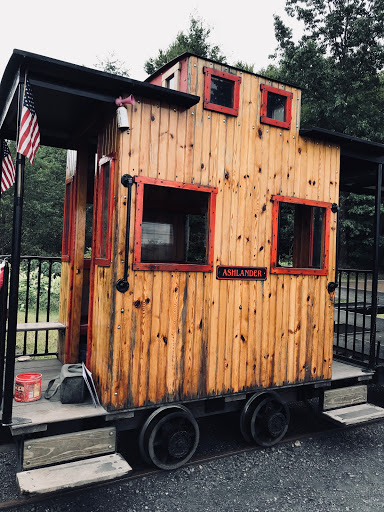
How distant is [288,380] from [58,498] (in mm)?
2579

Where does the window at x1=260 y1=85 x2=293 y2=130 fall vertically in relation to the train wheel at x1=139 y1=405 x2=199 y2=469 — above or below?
above

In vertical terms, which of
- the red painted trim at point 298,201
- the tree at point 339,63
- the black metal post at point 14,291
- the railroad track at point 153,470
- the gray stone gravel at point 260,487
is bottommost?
the gray stone gravel at point 260,487

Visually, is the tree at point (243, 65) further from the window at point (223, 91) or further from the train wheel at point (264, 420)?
the train wheel at point (264, 420)

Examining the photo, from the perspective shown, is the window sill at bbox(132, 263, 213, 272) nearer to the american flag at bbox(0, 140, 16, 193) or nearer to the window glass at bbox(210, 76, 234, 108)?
the window glass at bbox(210, 76, 234, 108)

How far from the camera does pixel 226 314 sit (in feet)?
14.0

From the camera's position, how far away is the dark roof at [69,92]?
3347 millimetres

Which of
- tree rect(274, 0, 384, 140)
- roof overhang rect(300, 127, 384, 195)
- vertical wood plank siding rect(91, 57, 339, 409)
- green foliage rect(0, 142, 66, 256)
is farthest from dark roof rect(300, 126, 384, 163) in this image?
green foliage rect(0, 142, 66, 256)

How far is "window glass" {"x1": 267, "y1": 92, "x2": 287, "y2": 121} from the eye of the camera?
4.63m

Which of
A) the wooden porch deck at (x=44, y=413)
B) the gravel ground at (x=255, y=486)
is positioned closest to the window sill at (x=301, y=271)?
the gravel ground at (x=255, y=486)

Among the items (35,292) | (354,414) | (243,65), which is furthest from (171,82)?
(243,65)

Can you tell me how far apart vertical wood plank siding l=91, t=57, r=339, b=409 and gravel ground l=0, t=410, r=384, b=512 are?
0.70 meters

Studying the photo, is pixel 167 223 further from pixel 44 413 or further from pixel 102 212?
pixel 44 413

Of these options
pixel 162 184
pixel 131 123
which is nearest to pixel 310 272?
pixel 162 184

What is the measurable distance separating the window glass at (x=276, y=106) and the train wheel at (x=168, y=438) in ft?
10.7
